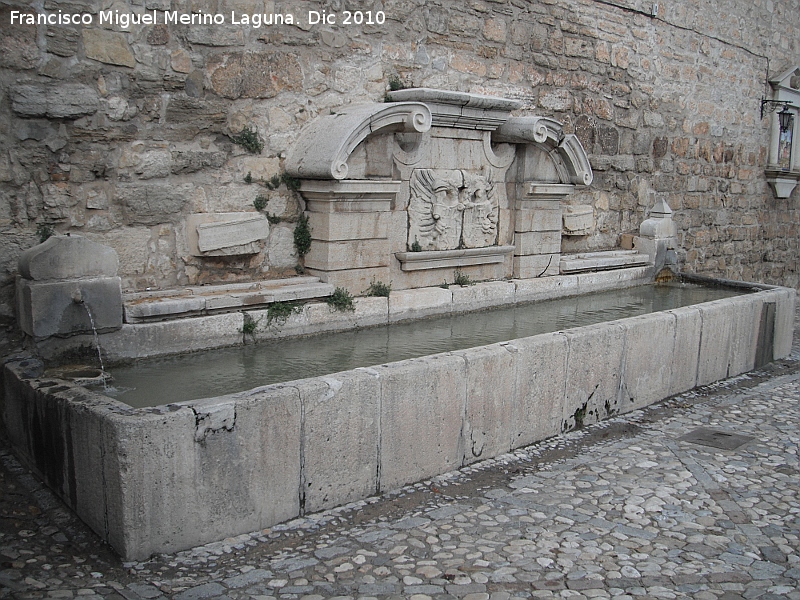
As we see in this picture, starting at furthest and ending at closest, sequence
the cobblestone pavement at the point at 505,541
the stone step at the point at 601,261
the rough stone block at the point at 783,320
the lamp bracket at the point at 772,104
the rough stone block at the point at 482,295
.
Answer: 1. the lamp bracket at the point at 772,104
2. the stone step at the point at 601,261
3. the rough stone block at the point at 783,320
4. the rough stone block at the point at 482,295
5. the cobblestone pavement at the point at 505,541

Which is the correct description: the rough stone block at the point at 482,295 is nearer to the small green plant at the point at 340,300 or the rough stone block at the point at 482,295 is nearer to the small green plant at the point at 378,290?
the small green plant at the point at 378,290

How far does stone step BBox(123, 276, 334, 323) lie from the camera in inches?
166

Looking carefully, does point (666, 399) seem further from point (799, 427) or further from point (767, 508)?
point (767, 508)

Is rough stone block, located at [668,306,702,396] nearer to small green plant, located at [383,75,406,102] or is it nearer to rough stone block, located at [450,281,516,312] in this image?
rough stone block, located at [450,281,516,312]

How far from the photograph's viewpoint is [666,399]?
5.50 meters

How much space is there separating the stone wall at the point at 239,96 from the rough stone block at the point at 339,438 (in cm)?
178

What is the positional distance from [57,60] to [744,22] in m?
9.17

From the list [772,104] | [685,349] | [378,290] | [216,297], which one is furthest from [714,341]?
[772,104]

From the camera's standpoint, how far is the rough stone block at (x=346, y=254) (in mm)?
5145

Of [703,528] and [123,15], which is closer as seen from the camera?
[703,528]

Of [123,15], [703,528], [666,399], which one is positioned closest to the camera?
[703,528]

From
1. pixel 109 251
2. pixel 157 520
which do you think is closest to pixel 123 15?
pixel 109 251

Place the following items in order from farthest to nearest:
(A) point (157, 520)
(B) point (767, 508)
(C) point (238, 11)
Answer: (C) point (238, 11)
(B) point (767, 508)
(A) point (157, 520)

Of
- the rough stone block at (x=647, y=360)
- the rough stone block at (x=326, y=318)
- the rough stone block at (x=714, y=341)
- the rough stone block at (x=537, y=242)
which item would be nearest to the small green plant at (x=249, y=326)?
the rough stone block at (x=326, y=318)
